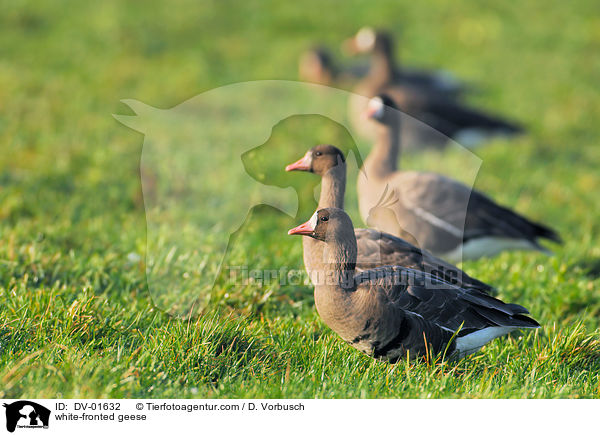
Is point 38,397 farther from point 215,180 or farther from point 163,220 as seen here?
point 215,180

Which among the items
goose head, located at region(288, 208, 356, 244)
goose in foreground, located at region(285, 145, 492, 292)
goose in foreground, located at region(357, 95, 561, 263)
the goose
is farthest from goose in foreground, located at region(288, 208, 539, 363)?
the goose

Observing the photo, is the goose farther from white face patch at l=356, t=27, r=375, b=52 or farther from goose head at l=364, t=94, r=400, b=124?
goose head at l=364, t=94, r=400, b=124

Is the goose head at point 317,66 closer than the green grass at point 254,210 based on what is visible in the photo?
No

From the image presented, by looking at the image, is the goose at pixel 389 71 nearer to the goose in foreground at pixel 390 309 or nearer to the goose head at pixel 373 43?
the goose head at pixel 373 43

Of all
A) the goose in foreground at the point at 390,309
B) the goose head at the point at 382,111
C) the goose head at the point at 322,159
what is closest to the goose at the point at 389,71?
the goose head at the point at 382,111

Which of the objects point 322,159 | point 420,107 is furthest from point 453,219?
point 420,107

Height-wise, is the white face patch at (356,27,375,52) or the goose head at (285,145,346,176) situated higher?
the white face patch at (356,27,375,52)

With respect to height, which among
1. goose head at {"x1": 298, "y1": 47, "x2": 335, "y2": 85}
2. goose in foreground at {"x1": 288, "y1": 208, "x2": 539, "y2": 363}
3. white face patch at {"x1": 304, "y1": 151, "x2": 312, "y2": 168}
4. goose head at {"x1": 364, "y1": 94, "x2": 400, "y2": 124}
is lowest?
goose in foreground at {"x1": 288, "y1": 208, "x2": 539, "y2": 363}

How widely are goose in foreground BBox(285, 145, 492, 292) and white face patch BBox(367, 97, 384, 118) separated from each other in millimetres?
2265

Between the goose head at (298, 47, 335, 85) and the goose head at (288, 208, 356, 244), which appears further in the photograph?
the goose head at (298, 47, 335, 85)
